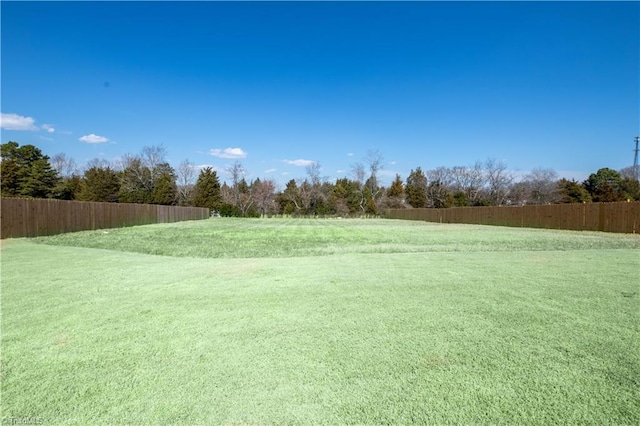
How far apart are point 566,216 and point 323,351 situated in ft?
75.6

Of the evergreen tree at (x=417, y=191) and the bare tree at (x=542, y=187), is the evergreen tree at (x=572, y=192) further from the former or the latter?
the evergreen tree at (x=417, y=191)

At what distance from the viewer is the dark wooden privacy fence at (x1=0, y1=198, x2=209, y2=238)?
12.7 m

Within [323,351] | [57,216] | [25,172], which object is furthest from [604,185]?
[25,172]

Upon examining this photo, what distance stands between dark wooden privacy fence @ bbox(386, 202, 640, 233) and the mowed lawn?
15724 millimetres

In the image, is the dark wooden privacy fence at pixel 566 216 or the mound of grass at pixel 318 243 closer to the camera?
the mound of grass at pixel 318 243

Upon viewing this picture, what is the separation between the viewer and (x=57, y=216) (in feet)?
50.3

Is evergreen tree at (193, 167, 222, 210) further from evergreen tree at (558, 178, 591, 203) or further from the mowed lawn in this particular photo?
the mowed lawn

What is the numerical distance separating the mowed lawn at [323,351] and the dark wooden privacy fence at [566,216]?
15.7 metres

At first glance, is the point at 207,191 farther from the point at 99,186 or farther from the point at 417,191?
the point at 417,191

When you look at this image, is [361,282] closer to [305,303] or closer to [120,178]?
[305,303]

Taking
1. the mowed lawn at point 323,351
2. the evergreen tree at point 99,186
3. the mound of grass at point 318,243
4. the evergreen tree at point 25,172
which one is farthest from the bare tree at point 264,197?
the mowed lawn at point 323,351

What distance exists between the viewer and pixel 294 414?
5.46 ft

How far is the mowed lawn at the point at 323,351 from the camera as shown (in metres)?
1.70

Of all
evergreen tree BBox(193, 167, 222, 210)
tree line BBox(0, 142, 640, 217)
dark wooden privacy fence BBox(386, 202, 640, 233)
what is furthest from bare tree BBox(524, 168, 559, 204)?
evergreen tree BBox(193, 167, 222, 210)
